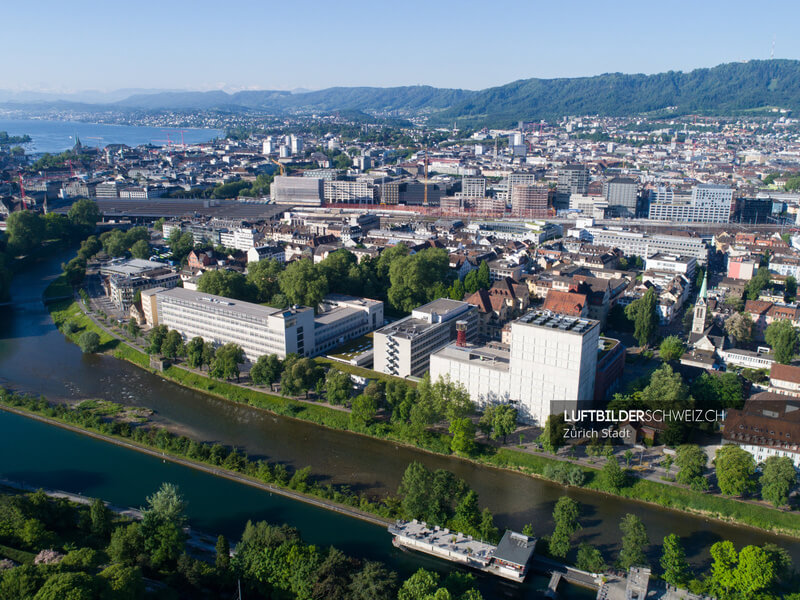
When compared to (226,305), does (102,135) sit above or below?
above

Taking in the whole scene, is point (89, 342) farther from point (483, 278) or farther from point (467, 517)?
point (467, 517)

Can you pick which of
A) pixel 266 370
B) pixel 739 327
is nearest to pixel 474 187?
pixel 739 327

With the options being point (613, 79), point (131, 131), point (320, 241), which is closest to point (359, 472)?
point (320, 241)

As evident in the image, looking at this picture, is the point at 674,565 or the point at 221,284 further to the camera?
the point at 221,284

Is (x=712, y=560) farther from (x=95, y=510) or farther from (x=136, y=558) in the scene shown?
(x=95, y=510)

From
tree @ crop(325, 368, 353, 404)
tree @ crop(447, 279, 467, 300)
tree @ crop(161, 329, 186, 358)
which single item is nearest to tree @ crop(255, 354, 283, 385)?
tree @ crop(325, 368, 353, 404)

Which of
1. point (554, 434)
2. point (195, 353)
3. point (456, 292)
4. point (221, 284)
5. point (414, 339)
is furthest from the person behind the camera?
point (456, 292)

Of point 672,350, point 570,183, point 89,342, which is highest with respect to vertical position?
point 570,183

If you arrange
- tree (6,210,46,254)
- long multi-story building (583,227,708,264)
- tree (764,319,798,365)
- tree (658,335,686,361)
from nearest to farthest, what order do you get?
1. tree (764,319,798,365)
2. tree (658,335,686,361)
3. long multi-story building (583,227,708,264)
4. tree (6,210,46,254)

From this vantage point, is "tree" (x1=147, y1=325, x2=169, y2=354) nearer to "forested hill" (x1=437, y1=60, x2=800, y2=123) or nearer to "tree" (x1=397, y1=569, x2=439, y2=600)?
"tree" (x1=397, y1=569, x2=439, y2=600)
